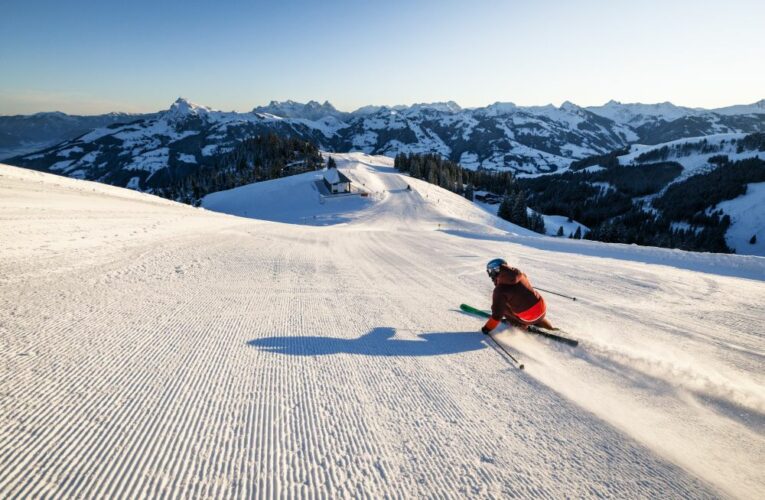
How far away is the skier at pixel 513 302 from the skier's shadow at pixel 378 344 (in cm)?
51

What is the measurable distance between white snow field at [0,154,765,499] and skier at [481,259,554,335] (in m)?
0.41

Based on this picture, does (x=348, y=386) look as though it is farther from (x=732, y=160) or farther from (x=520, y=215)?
(x=732, y=160)

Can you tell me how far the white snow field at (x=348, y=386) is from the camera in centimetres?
279

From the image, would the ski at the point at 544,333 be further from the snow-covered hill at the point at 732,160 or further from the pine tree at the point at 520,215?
the snow-covered hill at the point at 732,160

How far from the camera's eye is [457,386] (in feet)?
13.9

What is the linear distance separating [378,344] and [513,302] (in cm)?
247

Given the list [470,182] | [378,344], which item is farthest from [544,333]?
[470,182]

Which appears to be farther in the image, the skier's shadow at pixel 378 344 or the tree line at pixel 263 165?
the tree line at pixel 263 165

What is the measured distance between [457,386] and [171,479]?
306cm

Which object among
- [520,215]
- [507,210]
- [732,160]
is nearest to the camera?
[520,215]

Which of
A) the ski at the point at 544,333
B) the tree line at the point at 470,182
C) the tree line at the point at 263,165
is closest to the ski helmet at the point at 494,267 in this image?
the ski at the point at 544,333

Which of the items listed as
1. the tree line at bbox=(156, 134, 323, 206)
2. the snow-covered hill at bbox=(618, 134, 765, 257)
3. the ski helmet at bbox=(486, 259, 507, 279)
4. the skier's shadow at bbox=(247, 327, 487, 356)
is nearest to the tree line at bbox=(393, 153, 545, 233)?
the tree line at bbox=(156, 134, 323, 206)

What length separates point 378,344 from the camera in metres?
5.32

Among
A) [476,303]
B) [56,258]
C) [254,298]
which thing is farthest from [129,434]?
[56,258]
